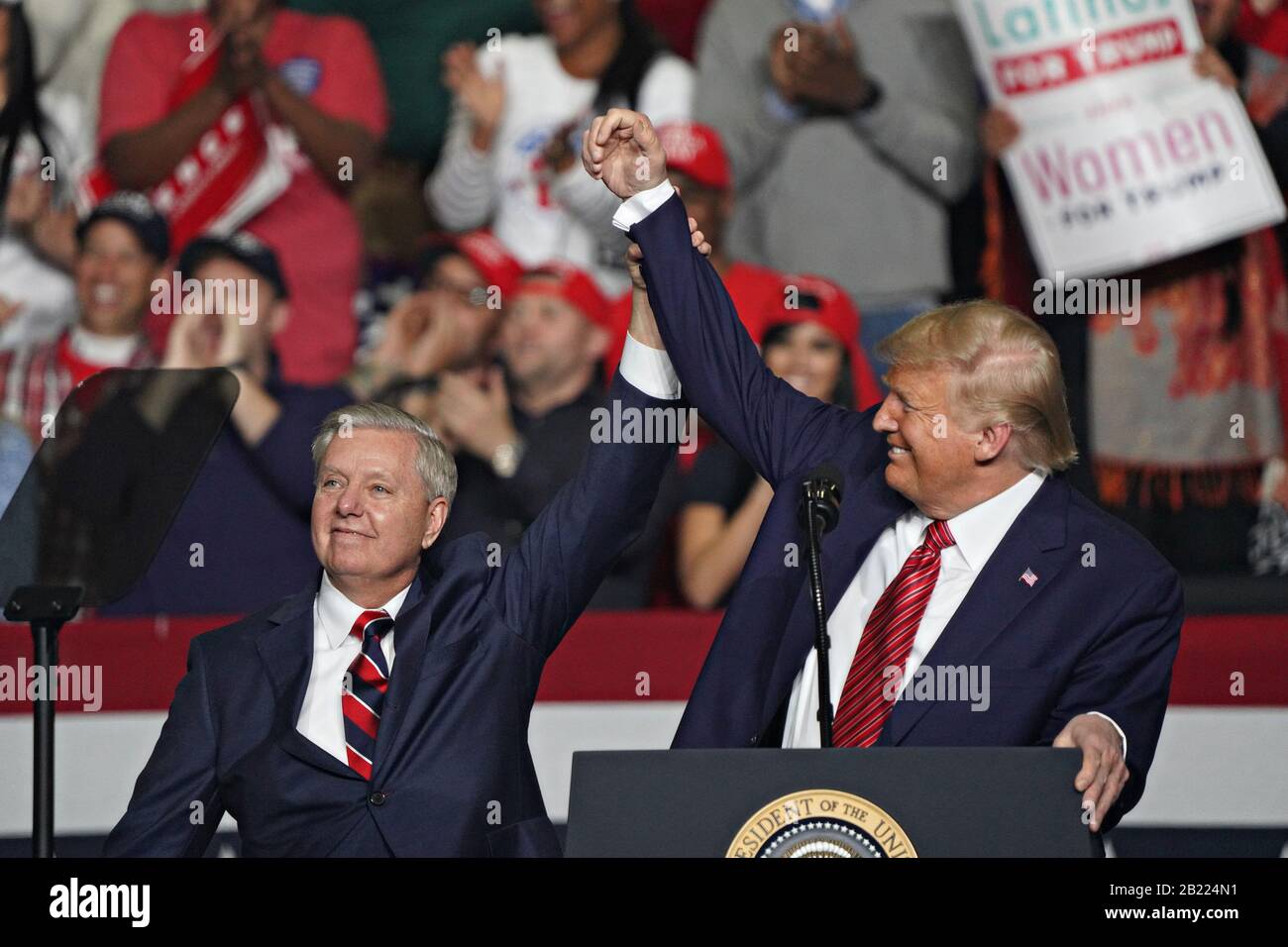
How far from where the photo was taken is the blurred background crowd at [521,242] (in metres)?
4.34

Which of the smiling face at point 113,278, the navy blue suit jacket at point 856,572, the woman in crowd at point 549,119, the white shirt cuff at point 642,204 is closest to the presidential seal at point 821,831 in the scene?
the navy blue suit jacket at point 856,572

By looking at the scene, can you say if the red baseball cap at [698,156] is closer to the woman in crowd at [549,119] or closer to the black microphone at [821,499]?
the woman in crowd at [549,119]

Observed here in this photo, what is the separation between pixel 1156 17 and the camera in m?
4.43

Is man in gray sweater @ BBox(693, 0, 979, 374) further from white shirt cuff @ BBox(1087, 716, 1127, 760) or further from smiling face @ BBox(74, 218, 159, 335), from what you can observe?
white shirt cuff @ BBox(1087, 716, 1127, 760)

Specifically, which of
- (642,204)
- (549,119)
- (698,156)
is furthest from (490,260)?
(642,204)

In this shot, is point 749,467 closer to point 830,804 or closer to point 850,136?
point 850,136

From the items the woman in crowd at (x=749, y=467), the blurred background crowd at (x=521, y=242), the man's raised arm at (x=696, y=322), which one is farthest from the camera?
the blurred background crowd at (x=521, y=242)

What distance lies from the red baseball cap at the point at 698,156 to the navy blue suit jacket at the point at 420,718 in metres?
2.21

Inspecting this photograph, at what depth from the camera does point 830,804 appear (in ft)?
5.46

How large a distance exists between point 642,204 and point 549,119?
238 cm

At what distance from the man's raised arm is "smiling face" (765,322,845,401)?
1.71 meters

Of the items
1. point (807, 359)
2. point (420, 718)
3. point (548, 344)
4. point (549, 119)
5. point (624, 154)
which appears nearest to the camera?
point (420, 718)

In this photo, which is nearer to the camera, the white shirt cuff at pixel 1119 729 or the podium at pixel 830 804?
the podium at pixel 830 804

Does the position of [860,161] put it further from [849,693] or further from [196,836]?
[196,836]
